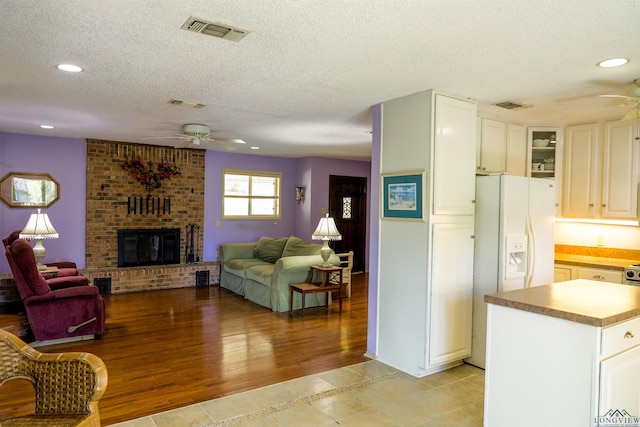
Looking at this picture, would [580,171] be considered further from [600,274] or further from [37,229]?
[37,229]

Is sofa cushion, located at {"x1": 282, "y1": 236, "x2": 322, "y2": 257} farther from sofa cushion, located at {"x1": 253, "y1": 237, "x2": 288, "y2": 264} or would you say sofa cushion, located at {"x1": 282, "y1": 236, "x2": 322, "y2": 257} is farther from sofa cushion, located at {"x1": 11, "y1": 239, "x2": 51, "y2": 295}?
sofa cushion, located at {"x1": 11, "y1": 239, "x2": 51, "y2": 295}

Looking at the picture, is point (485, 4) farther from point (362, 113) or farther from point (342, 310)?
point (342, 310)

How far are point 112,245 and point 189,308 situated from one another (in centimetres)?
201

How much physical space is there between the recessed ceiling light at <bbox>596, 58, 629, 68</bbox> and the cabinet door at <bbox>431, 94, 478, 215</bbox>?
104 centimetres

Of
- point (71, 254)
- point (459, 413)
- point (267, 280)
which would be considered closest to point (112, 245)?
point (71, 254)

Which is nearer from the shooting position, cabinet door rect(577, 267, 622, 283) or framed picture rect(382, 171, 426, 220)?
framed picture rect(382, 171, 426, 220)

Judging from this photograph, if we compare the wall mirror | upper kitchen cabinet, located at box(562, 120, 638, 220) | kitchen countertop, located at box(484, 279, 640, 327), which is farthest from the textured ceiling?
the wall mirror

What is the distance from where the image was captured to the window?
785 centimetres

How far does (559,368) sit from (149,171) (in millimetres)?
6425

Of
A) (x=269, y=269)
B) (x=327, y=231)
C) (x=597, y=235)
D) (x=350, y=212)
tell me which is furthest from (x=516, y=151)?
(x=350, y=212)

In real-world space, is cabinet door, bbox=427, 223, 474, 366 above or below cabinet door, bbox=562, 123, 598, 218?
below

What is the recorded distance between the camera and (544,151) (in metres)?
4.62

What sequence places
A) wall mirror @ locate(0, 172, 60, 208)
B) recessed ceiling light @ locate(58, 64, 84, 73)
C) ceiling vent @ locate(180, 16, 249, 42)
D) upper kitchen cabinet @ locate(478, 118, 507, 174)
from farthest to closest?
1. wall mirror @ locate(0, 172, 60, 208)
2. upper kitchen cabinet @ locate(478, 118, 507, 174)
3. recessed ceiling light @ locate(58, 64, 84, 73)
4. ceiling vent @ locate(180, 16, 249, 42)

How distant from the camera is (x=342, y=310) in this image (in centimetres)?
570
